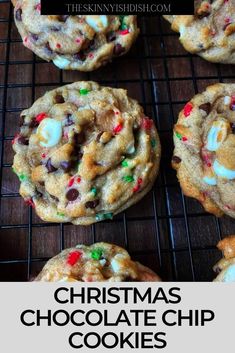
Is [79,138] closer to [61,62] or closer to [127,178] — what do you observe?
[127,178]

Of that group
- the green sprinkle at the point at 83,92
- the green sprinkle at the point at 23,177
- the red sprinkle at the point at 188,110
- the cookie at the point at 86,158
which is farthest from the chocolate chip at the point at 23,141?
the red sprinkle at the point at 188,110

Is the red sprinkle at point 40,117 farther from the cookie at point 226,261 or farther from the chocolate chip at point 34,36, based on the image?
the cookie at point 226,261

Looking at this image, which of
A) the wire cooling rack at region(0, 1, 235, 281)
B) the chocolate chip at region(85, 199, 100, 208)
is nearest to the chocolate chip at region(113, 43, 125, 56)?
the wire cooling rack at region(0, 1, 235, 281)

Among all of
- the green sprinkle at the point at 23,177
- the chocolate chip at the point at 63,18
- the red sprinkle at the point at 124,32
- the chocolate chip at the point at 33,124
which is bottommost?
the green sprinkle at the point at 23,177

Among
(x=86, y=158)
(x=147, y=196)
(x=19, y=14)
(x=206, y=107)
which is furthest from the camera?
(x=19, y=14)

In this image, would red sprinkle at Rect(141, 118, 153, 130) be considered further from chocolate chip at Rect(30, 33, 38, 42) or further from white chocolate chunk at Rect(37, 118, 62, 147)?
chocolate chip at Rect(30, 33, 38, 42)

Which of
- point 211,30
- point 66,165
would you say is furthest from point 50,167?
point 211,30

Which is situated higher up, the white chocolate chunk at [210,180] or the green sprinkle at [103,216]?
the white chocolate chunk at [210,180]
